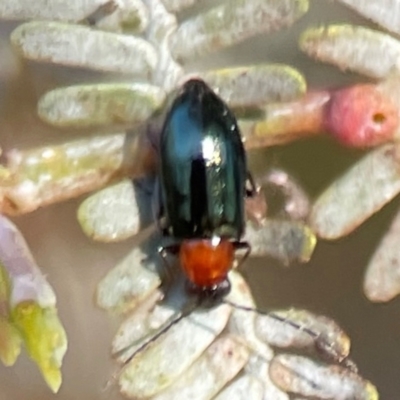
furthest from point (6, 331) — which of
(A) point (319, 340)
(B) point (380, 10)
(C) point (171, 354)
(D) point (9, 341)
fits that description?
(B) point (380, 10)

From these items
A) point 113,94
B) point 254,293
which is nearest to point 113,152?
point 113,94

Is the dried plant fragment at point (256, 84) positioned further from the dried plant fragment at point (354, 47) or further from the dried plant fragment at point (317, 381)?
the dried plant fragment at point (317, 381)

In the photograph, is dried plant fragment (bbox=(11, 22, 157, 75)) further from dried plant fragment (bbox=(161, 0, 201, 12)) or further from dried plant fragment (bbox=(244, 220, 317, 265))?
dried plant fragment (bbox=(244, 220, 317, 265))

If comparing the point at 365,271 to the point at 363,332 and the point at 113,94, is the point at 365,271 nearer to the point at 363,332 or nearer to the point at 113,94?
the point at 363,332

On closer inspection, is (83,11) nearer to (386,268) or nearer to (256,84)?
(256,84)

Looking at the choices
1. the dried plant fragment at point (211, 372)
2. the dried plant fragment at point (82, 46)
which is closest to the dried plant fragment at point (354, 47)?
the dried plant fragment at point (82, 46)
